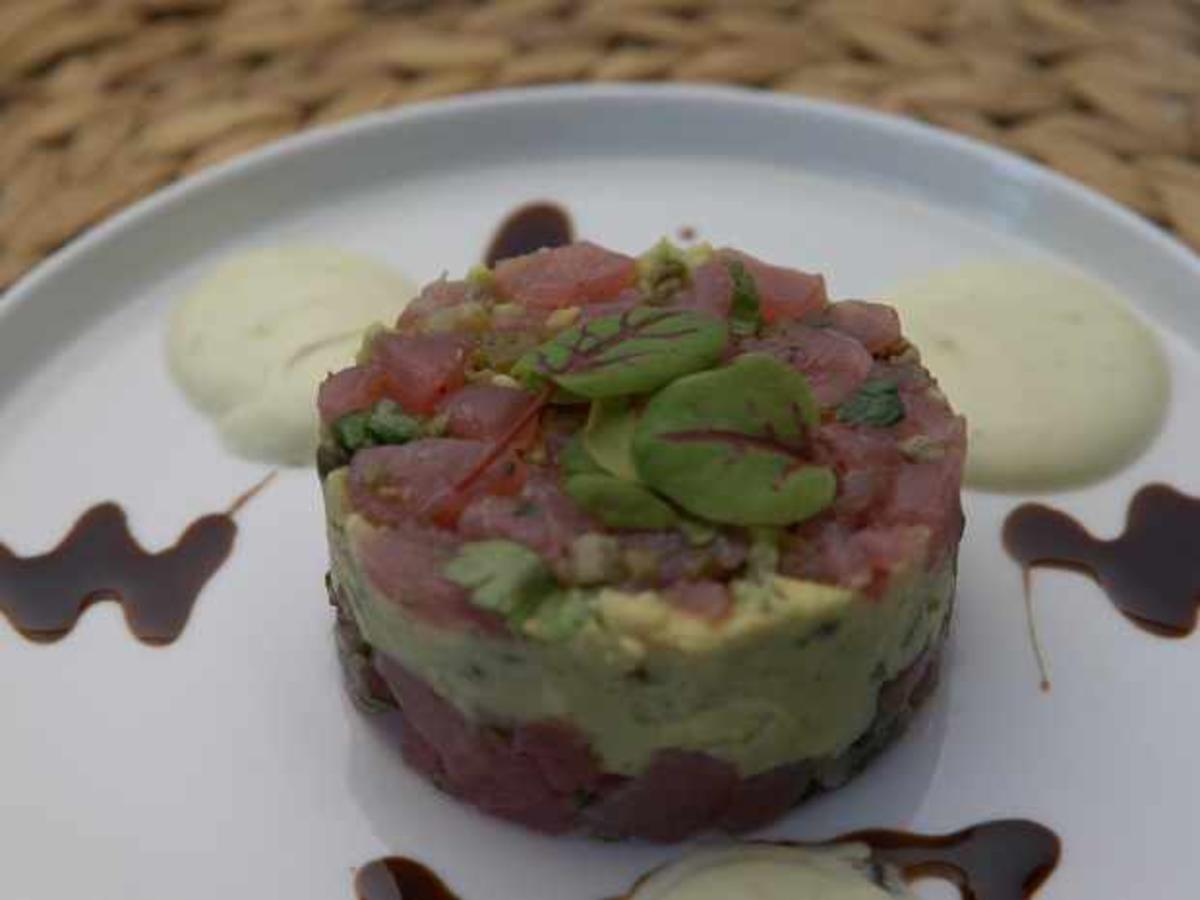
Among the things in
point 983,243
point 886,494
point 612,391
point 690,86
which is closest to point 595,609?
point 612,391

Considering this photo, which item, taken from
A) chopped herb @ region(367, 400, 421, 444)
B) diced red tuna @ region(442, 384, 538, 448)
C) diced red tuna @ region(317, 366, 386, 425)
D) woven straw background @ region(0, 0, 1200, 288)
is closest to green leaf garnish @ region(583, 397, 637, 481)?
diced red tuna @ region(442, 384, 538, 448)

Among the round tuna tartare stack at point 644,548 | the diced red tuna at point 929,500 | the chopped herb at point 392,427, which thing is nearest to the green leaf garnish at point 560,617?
the round tuna tartare stack at point 644,548

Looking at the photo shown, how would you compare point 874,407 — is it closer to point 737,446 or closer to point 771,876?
point 737,446

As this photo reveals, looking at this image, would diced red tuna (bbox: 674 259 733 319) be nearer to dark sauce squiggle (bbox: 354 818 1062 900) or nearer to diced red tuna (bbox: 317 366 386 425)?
diced red tuna (bbox: 317 366 386 425)

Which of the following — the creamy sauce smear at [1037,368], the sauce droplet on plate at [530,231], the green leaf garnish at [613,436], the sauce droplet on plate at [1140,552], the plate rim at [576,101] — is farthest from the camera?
the sauce droplet on plate at [530,231]

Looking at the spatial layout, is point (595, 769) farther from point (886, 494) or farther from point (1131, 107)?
point (1131, 107)

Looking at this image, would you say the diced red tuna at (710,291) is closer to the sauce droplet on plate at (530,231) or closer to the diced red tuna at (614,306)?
the diced red tuna at (614,306)
